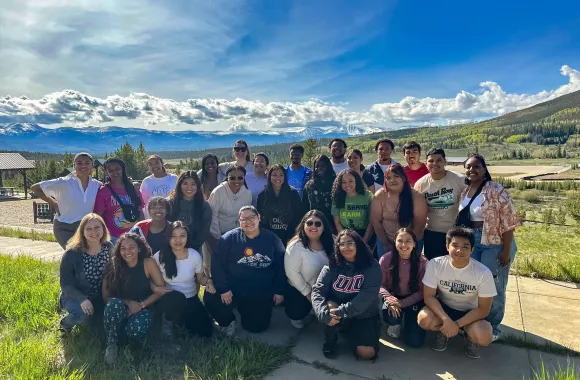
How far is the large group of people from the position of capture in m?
3.83

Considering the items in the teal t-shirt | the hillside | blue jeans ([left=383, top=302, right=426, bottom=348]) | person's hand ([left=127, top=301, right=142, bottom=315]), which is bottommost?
blue jeans ([left=383, top=302, right=426, bottom=348])

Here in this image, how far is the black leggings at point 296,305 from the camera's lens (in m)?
4.43

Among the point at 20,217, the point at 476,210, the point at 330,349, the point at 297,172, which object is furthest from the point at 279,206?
the point at 20,217

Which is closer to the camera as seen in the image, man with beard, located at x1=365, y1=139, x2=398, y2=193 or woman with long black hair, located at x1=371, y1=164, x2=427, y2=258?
woman with long black hair, located at x1=371, y1=164, x2=427, y2=258

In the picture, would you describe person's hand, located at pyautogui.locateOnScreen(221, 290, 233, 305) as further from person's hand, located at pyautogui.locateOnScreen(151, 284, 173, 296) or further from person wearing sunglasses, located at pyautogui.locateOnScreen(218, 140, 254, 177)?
person wearing sunglasses, located at pyautogui.locateOnScreen(218, 140, 254, 177)

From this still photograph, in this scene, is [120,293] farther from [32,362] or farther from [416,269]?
[416,269]

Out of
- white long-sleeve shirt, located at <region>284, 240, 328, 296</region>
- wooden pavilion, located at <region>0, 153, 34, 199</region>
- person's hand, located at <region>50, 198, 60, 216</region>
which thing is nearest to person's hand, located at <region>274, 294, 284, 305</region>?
white long-sleeve shirt, located at <region>284, 240, 328, 296</region>

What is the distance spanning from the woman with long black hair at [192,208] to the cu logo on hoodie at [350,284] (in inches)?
76.3

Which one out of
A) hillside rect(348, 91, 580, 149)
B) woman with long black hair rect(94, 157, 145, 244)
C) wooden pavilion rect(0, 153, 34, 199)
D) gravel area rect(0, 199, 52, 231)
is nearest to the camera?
woman with long black hair rect(94, 157, 145, 244)

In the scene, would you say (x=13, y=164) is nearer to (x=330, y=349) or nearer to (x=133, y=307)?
(x=133, y=307)

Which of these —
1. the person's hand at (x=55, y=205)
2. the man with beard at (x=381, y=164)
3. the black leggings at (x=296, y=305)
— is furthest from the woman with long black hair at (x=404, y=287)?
the person's hand at (x=55, y=205)

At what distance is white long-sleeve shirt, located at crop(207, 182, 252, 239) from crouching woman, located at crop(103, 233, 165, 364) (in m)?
1.33

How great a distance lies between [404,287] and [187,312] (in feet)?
7.50

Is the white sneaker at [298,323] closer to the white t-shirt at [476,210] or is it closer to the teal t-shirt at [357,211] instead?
the teal t-shirt at [357,211]
